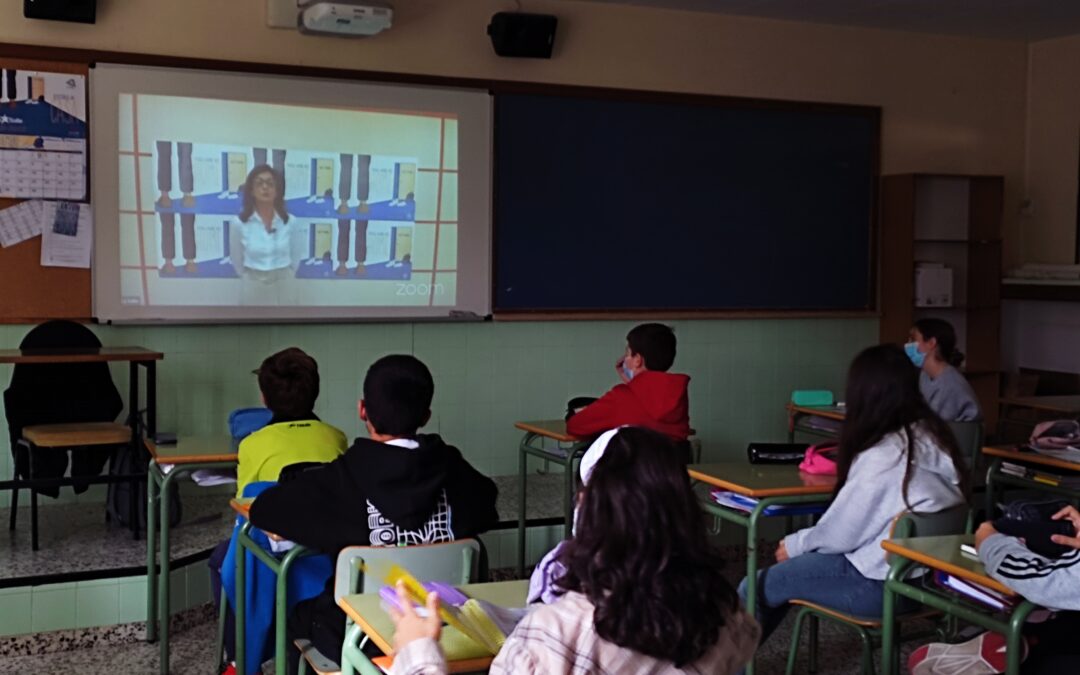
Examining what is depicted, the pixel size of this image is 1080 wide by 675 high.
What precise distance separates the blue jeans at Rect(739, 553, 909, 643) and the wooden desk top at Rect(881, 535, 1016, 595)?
383 mm

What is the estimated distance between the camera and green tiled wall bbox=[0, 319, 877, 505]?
19.9ft

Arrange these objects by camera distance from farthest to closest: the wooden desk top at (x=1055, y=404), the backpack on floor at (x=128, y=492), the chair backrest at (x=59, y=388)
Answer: the wooden desk top at (x=1055, y=404) → the chair backrest at (x=59, y=388) → the backpack on floor at (x=128, y=492)

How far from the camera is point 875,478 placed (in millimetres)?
3410

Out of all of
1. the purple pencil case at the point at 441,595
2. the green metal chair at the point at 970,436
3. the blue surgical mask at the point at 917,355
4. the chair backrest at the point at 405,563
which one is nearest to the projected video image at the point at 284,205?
the blue surgical mask at the point at 917,355

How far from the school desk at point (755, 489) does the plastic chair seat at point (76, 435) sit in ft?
8.08

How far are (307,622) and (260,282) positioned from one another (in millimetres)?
3342

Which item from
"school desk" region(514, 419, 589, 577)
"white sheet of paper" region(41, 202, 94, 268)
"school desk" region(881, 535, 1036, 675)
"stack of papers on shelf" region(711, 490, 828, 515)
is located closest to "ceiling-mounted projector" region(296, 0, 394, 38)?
"white sheet of paper" region(41, 202, 94, 268)

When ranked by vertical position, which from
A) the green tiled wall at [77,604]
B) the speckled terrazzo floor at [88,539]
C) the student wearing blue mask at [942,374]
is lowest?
the green tiled wall at [77,604]

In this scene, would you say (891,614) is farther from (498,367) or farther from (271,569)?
(498,367)

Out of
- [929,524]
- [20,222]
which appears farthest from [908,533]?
[20,222]

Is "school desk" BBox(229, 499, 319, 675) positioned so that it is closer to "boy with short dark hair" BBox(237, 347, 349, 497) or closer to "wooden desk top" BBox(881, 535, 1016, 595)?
"boy with short dark hair" BBox(237, 347, 349, 497)

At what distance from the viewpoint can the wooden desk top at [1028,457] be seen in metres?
4.49

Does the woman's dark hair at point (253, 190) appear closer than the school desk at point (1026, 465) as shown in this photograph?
No

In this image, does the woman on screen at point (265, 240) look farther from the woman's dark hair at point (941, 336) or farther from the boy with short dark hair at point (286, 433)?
the woman's dark hair at point (941, 336)
